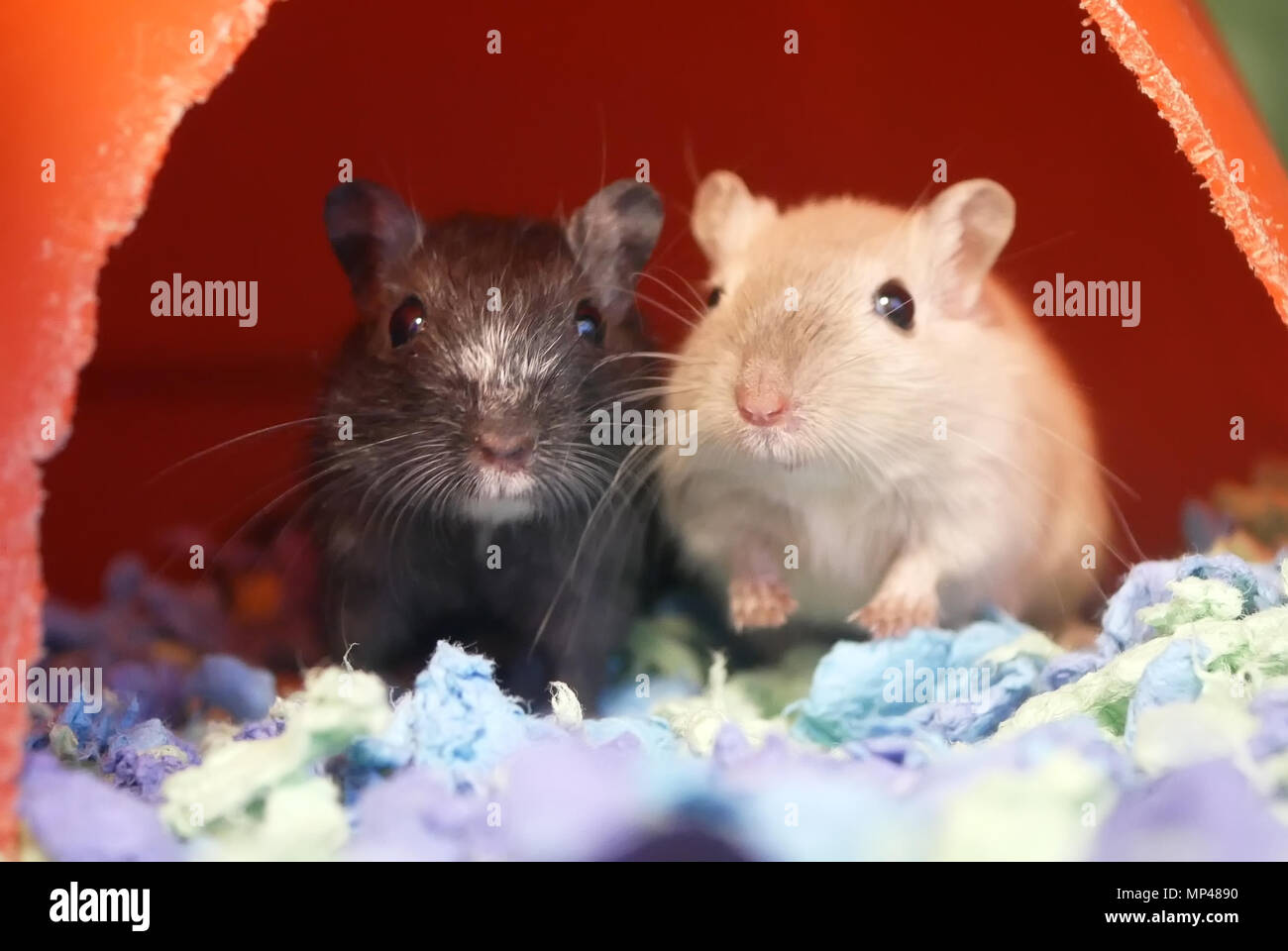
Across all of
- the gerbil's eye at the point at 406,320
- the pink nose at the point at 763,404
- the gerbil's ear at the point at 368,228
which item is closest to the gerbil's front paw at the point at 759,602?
the pink nose at the point at 763,404

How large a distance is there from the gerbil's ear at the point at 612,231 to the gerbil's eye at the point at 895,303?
1.40ft

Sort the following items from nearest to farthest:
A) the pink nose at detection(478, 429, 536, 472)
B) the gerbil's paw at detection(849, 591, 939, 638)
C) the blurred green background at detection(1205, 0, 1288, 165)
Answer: the pink nose at detection(478, 429, 536, 472) < the blurred green background at detection(1205, 0, 1288, 165) < the gerbil's paw at detection(849, 591, 939, 638)

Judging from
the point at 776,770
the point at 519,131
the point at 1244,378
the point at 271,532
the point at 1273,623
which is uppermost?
the point at 519,131

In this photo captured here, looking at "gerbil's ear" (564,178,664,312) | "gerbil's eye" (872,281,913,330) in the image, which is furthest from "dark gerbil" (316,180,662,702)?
A: "gerbil's eye" (872,281,913,330)

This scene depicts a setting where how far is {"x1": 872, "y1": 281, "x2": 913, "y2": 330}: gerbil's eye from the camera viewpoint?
225 cm

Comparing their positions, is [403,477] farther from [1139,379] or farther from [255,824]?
[1139,379]

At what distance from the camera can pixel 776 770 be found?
174 centimetres

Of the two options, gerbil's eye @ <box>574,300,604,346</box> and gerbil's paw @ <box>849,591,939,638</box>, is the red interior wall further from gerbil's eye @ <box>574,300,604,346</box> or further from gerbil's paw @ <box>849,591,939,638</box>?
gerbil's paw @ <box>849,591,939,638</box>

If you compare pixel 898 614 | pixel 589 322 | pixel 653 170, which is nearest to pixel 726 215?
pixel 653 170

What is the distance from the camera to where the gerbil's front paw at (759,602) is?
2.39m

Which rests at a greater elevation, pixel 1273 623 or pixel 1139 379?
pixel 1139 379

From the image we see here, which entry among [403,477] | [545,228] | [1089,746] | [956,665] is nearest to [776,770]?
[1089,746]
